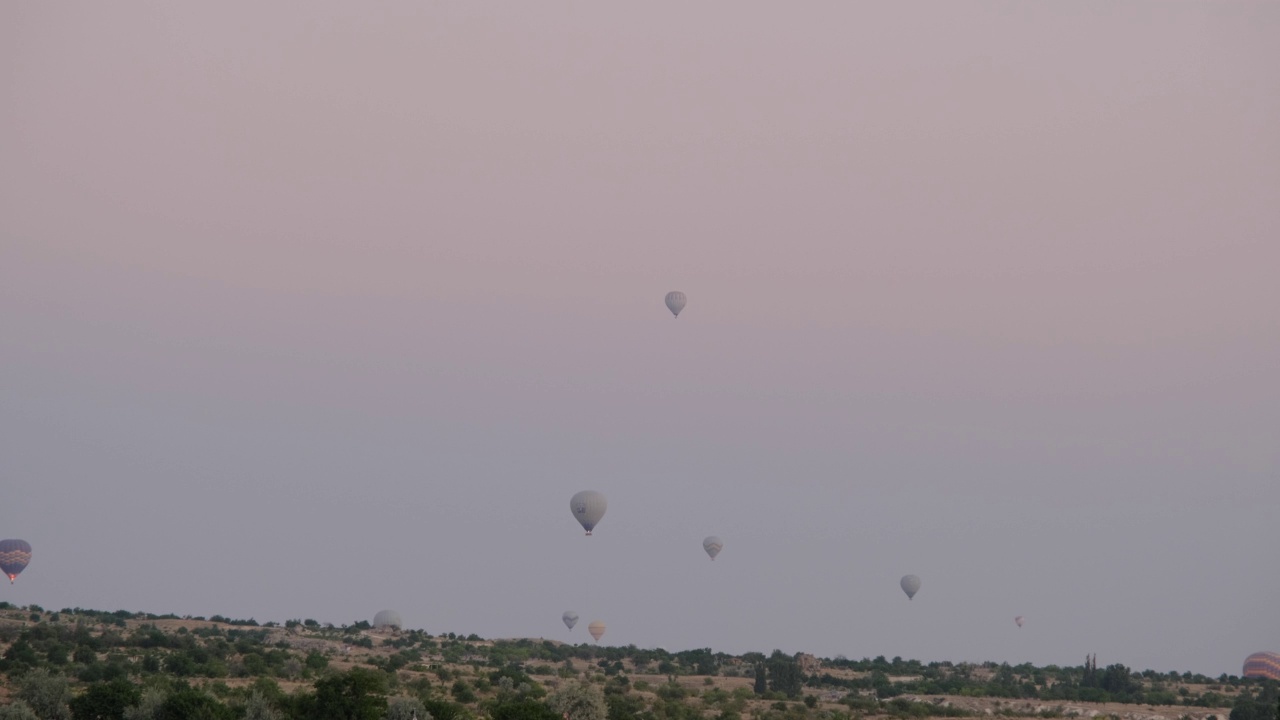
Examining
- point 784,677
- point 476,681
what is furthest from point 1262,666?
point 476,681

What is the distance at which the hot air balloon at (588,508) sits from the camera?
418 ft

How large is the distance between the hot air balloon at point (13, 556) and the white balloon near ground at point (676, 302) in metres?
68.6

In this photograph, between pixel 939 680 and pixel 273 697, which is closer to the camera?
pixel 273 697

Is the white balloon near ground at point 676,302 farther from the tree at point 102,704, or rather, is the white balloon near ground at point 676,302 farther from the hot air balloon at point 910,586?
the tree at point 102,704

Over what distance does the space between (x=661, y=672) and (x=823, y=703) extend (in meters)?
19.5

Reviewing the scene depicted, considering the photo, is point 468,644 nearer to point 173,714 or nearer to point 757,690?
point 757,690

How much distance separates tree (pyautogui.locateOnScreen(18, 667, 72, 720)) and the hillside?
0.22 ft

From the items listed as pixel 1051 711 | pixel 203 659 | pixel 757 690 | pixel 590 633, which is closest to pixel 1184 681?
pixel 1051 711

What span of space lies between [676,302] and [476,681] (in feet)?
205

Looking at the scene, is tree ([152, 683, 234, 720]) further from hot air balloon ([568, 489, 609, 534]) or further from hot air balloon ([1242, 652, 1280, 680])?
hot air balloon ([1242, 652, 1280, 680])

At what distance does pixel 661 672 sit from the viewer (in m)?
105

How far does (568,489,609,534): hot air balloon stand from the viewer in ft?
418

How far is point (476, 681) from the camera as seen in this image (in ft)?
259

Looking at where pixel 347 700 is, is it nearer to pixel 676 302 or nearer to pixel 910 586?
pixel 676 302
